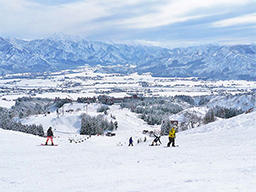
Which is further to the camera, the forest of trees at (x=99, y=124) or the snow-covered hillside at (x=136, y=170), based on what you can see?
the forest of trees at (x=99, y=124)

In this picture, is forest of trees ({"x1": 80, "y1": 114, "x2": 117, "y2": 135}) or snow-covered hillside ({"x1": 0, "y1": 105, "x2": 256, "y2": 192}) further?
forest of trees ({"x1": 80, "y1": 114, "x2": 117, "y2": 135})

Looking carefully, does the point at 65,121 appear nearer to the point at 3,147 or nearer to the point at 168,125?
the point at 168,125

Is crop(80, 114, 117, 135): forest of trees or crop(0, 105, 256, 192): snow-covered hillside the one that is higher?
crop(0, 105, 256, 192): snow-covered hillside

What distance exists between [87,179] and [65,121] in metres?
81.3

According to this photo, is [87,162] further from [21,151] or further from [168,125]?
[168,125]

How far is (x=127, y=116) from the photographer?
356 ft

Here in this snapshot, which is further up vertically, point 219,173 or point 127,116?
point 219,173

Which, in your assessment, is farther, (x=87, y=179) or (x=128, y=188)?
(x=87, y=179)

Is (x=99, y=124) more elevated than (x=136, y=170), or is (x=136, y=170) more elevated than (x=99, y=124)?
→ (x=136, y=170)

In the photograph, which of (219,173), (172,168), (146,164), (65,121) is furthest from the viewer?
(65,121)

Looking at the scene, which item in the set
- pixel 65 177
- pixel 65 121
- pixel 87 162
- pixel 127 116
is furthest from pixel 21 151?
pixel 127 116

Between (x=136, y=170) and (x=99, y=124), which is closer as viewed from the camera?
(x=136, y=170)

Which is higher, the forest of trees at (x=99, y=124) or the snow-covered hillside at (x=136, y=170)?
the snow-covered hillside at (x=136, y=170)

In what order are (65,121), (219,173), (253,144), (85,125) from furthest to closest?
(65,121) → (85,125) → (253,144) → (219,173)
